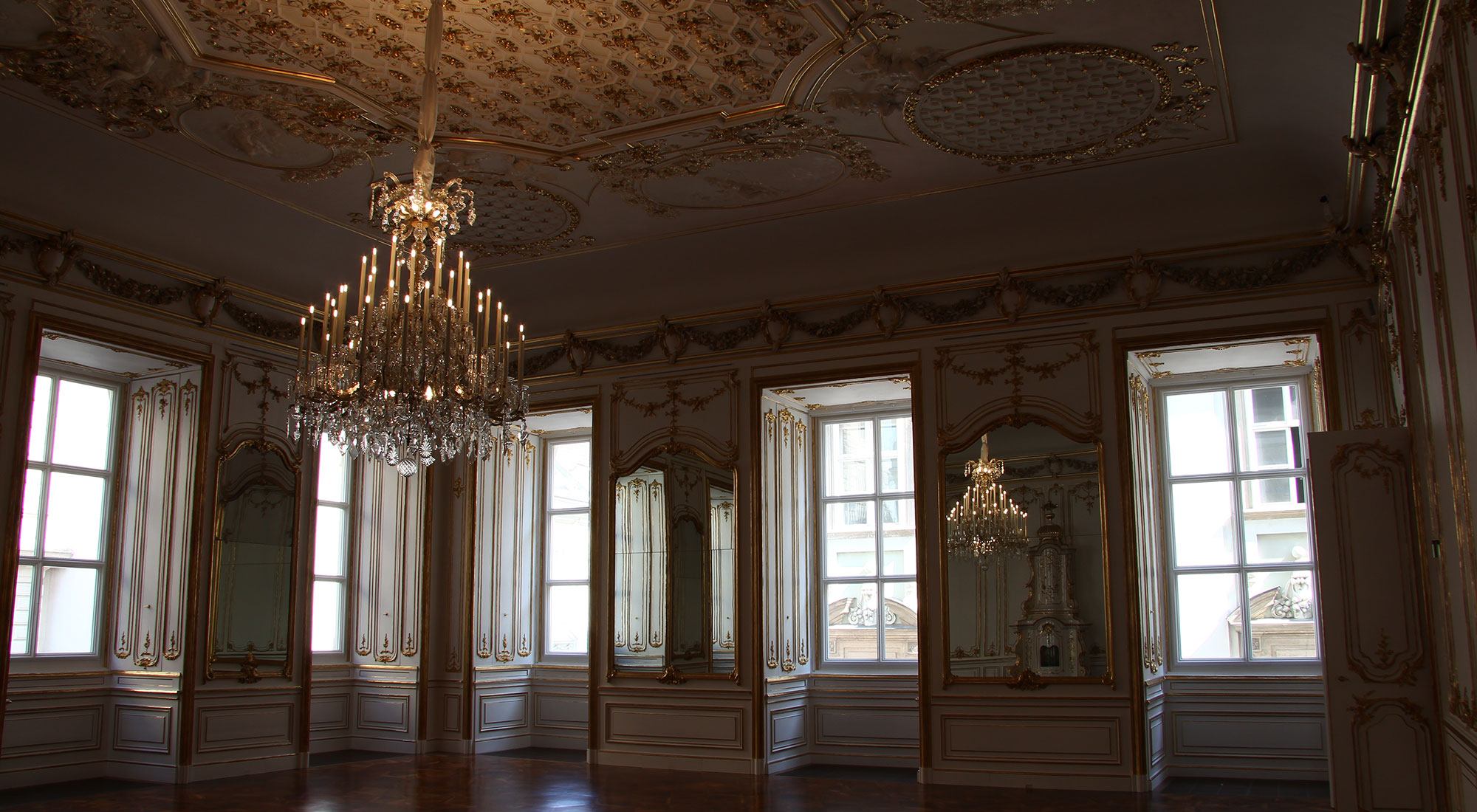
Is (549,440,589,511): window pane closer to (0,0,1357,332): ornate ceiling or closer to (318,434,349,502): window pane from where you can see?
(318,434,349,502): window pane

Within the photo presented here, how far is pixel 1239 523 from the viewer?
27.7 feet

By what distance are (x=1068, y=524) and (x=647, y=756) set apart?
3.70m

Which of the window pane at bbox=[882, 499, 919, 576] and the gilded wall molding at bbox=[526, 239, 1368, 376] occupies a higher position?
the gilded wall molding at bbox=[526, 239, 1368, 376]

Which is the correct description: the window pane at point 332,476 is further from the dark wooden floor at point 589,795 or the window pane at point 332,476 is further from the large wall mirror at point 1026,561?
the large wall mirror at point 1026,561

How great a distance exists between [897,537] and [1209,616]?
8.31 ft

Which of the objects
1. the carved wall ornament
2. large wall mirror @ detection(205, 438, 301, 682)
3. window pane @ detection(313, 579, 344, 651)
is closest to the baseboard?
large wall mirror @ detection(205, 438, 301, 682)

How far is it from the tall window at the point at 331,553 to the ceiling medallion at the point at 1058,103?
6029mm

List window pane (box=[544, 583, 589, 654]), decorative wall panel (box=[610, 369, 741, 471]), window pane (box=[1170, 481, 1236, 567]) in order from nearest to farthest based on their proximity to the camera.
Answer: window pane (box=[1170, 481, 1236, 567]) < decorative wall panel (box=[610, 369, 741, 471]) < window pane (box=[544, 583, 589, 654])

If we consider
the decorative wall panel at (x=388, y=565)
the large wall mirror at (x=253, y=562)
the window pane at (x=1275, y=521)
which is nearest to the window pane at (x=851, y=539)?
the window pane at (x=1275, y=521)

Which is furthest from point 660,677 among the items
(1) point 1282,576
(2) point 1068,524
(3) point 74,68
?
(3) point 74,68

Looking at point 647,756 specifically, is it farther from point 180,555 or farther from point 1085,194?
point 1085,194

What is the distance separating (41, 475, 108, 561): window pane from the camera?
26.5 feet

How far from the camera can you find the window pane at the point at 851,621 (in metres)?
9.51

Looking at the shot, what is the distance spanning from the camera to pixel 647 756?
862 centimetres
